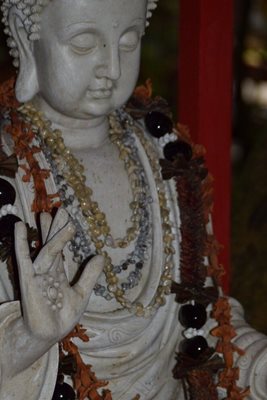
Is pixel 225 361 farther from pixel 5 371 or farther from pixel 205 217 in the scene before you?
pixel 5 371

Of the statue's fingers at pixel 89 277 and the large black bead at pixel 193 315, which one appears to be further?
the large black bead at pixel 193 315

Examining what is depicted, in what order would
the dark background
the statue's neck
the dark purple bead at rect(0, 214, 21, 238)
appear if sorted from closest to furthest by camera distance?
1. the dark purple bead at rect(0, 214, 21, 238)
2. the statue's neck
3. the dark background

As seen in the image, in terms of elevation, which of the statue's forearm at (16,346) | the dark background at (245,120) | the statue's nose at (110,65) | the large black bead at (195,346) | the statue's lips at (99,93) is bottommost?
the dark background at (245,120)

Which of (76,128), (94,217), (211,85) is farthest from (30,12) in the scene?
(211,85)

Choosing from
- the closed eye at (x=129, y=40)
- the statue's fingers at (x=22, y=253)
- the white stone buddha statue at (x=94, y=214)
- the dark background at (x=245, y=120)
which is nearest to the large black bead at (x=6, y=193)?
the white stone buddha statue at (x=94, y=214)

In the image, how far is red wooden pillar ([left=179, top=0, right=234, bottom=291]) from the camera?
1863 millimetres

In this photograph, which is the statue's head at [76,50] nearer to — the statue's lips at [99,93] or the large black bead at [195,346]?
the statue's lips at [99,93]

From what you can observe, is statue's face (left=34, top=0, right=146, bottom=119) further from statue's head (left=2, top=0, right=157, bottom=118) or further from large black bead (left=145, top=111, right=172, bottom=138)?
large black bead (left=145, top=111, right=172, bottom=138)

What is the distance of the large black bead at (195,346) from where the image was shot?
1.68 meters

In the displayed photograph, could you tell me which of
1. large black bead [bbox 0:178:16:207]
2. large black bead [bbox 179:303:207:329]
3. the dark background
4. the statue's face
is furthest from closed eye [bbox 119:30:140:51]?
the dark background

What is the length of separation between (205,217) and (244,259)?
0.89 meters

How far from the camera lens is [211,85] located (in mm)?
1892

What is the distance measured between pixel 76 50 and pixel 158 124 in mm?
230

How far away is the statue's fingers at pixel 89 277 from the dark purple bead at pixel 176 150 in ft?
0.98
